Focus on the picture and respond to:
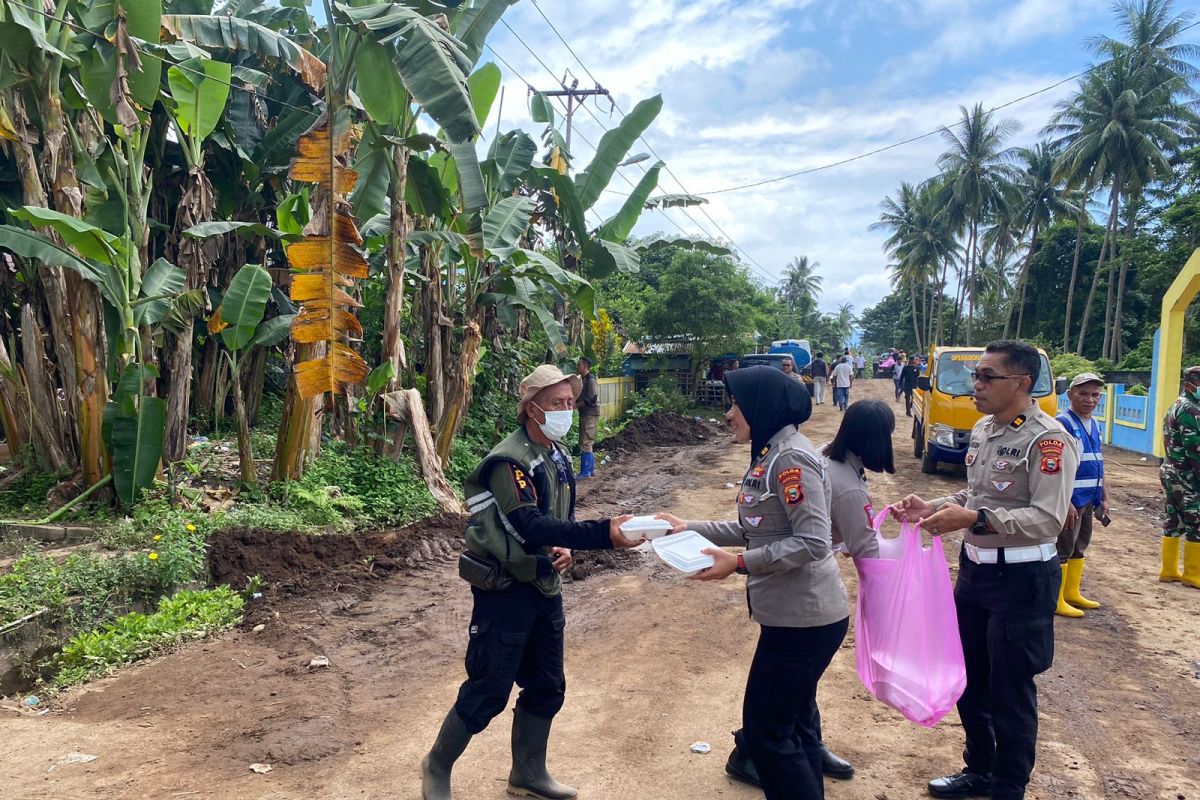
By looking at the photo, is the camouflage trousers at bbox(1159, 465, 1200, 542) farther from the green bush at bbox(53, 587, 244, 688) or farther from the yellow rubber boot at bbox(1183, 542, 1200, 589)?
the green bush at bbox(53, 587, 244, 688)

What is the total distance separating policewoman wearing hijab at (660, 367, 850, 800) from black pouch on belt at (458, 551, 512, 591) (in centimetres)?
76

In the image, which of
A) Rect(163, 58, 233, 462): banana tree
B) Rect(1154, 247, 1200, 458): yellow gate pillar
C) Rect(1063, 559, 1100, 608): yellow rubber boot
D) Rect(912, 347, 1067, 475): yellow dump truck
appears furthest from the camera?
Rect(1154, 247, 1200, 458): yellow gate pillar

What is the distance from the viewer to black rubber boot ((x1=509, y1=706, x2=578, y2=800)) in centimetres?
311

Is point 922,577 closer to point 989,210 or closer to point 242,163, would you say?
point 242,163

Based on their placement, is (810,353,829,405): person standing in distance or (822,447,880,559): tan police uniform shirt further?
(810,353,829,405): person standing in distance

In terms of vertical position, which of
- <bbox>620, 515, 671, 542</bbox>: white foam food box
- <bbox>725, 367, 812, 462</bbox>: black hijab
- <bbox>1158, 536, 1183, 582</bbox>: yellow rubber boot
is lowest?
<bbox>1158, 536, 1183, 582</bbox>: yellow rubber boot

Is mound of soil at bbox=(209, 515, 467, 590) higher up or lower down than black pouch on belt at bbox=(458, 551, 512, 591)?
lower down

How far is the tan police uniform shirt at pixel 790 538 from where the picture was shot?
2.54 m

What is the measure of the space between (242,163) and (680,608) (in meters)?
7.27

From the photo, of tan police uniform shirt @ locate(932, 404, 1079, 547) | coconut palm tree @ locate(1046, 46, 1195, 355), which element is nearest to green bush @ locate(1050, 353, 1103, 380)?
coconut palm tree @ locate(1046, 46, 1195, 355)

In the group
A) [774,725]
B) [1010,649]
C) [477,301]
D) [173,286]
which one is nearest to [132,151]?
[173,286]

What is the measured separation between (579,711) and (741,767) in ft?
3.40

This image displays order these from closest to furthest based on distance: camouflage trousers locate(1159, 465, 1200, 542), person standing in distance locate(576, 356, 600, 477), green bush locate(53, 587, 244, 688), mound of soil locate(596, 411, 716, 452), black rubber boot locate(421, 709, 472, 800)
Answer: black rubber boot locate(421, 709, 472, 800)
green bush locate(53, 587, 244, 688)
camouflage trousers locate(1159, 465, 1200, 542)
person standing in distance locate(576, 356, 600, 477)
mound of soil locate(596, 411, 716, 452)

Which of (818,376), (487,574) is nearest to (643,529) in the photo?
(487,574)
